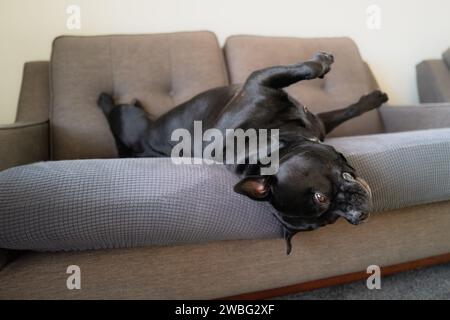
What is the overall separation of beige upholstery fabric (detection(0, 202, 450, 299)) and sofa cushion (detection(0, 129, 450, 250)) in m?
0.05

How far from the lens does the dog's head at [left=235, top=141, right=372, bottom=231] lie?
77cm

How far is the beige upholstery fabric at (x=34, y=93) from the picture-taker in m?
1.46

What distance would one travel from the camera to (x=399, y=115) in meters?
1.59

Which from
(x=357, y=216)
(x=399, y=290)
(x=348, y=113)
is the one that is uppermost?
(x=348, y=113)

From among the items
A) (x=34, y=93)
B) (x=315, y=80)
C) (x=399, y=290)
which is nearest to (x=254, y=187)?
(x=399, y=290)

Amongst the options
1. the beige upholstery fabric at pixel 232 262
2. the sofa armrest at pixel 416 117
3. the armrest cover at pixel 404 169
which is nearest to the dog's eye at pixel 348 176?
the armrest cover at pixel 404 169

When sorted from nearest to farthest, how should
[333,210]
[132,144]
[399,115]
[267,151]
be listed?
[333,210], [267,151], [132,144], [399,115]

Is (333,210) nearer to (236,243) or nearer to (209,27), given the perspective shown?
(236,243)

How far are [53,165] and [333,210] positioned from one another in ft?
2.29

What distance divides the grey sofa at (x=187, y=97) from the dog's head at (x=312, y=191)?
15cm

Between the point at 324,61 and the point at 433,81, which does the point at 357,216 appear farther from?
the point at 433,81

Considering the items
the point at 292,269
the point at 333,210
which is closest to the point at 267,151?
the point at 333,210

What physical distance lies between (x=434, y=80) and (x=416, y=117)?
52 centimetres

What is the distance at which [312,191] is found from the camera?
77cm
